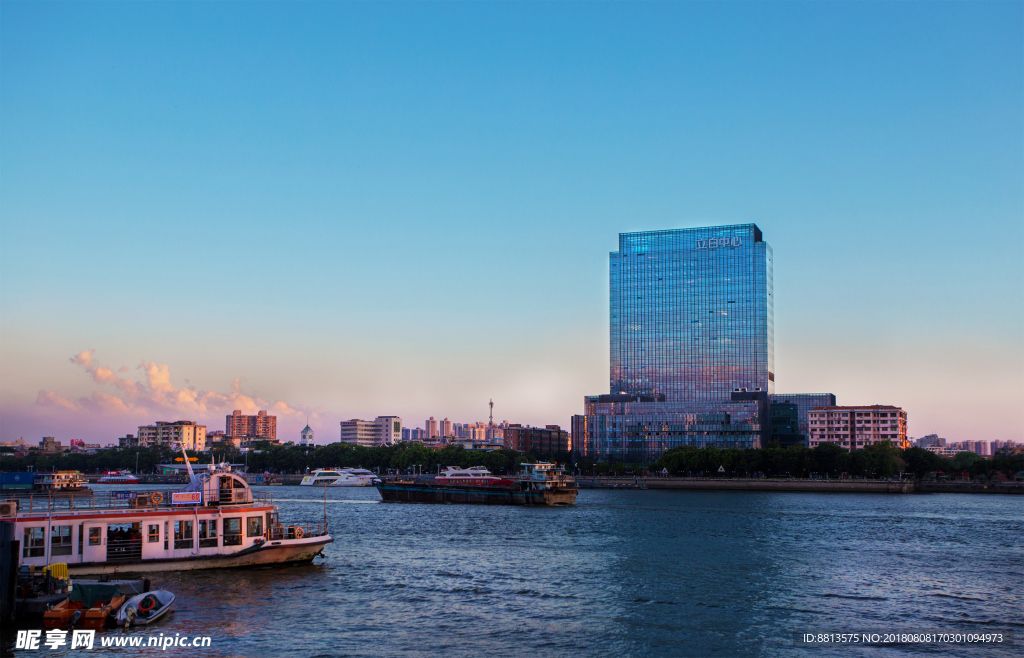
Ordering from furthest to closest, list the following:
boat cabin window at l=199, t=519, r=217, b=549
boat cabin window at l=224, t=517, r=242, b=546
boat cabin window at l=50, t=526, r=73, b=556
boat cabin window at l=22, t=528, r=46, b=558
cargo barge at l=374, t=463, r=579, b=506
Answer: cargo barge at l=374, t=463, r=579, b=506 < boat cabin window at l=224, t=517, r=242, b=546 < boat cabin window at l=199, t=519, r=217, b=549 < boat cabin window at l=50, t=526, r=73, b=556 < boat cabin window at l=22, t=528, r=46, b=558

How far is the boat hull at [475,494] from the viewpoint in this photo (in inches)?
5960

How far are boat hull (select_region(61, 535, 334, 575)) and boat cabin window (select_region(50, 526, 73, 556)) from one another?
107 centimetres

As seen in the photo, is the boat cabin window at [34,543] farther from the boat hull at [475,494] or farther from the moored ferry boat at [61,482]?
the moored ferry boat at [61,482]

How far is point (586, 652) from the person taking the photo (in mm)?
41344

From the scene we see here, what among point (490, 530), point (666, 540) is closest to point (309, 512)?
point (490, 530)

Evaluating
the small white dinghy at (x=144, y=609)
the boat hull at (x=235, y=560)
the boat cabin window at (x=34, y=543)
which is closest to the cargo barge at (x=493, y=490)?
the boat hull at (x=235, y=560)

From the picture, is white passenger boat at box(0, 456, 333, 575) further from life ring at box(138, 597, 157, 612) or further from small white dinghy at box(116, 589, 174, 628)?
life ring at box(138, 597, 157, 612)

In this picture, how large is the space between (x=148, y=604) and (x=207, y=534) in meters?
14.6

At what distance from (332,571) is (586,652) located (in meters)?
27.8

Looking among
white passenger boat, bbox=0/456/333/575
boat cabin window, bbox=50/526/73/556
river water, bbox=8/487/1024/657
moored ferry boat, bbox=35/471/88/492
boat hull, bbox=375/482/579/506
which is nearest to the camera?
river water, bbox=8/487/1024/657

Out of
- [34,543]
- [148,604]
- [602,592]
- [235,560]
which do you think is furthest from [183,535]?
[602,592]

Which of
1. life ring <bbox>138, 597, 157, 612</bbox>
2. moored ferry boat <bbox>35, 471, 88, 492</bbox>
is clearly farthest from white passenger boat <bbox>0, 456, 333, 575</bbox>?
moored ferry boat <bbox>35, 471, 88, 492</bbox>

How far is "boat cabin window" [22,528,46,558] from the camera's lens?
51312 mm

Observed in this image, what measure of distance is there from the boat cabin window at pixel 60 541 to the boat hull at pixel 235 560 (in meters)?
1.07
